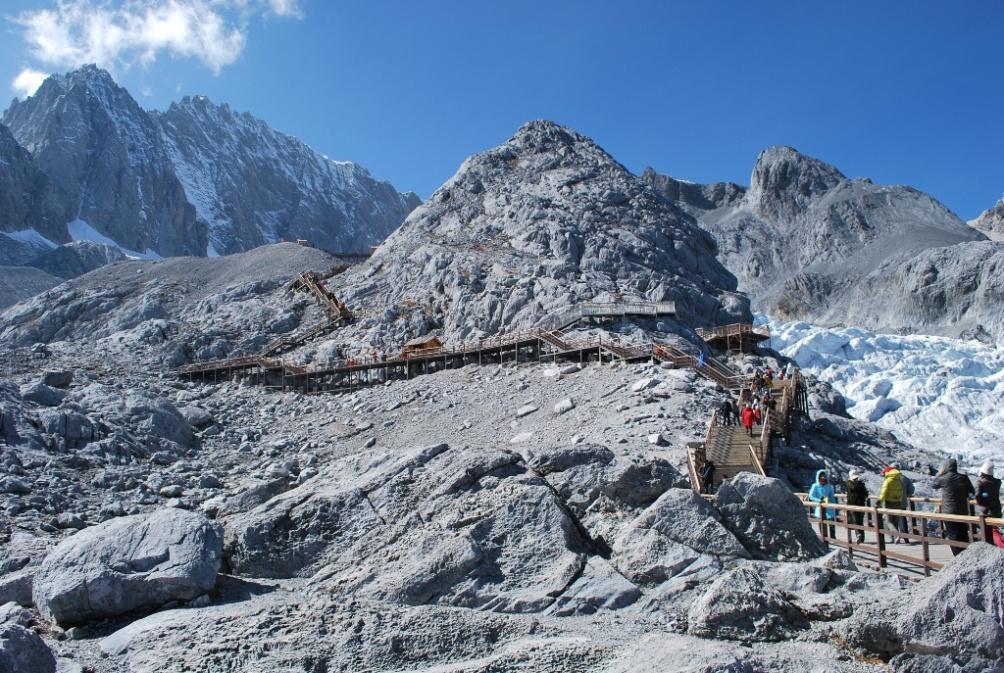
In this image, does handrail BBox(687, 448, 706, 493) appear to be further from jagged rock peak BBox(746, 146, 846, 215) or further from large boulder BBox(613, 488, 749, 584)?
jagged rock peak BBox(746, 146, 846, 215)

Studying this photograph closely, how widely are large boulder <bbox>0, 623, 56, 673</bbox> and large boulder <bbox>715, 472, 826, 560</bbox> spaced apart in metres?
8.95

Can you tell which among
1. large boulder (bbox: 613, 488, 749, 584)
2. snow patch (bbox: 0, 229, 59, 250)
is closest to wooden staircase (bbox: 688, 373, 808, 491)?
large boulder (bbox: 613, 488, 749, 584)

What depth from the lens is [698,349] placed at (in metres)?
40.5

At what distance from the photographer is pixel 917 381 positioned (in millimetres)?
72375

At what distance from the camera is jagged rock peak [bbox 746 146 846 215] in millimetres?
150375

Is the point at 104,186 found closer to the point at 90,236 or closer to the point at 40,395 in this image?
the point at 90,236

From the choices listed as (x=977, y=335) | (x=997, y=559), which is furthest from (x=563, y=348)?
(x=977, y=335)

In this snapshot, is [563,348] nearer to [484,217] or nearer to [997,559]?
[484,217]

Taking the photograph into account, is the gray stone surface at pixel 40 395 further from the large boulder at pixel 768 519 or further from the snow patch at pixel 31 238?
the snow patch at pixel 31 238

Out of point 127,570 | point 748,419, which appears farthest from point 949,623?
point 748,419

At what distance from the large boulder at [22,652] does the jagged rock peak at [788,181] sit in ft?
509

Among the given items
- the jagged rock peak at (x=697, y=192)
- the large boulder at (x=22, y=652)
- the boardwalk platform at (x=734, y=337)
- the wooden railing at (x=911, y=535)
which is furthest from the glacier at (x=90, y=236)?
the wooden railing at (x=911, y=535)

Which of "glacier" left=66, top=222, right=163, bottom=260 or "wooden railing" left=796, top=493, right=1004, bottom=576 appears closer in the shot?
"wooden railing" left=796, top=493, right=1004, bottom=576

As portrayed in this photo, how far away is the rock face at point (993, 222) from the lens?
149 m
